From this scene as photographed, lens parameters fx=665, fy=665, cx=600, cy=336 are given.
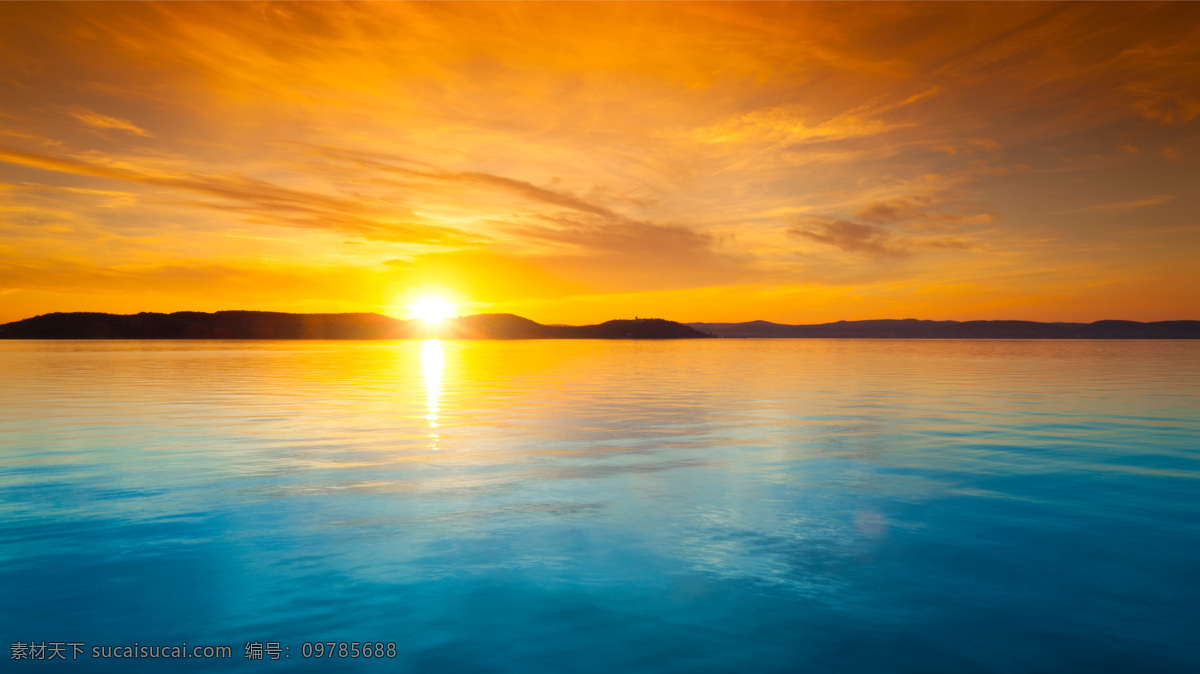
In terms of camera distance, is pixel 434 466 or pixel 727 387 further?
pixel 727 387

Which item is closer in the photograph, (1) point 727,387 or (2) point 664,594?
(2) point 664,594

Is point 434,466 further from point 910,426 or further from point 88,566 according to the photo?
point 910,426

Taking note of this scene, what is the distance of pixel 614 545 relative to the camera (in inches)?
402

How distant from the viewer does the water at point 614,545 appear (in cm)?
720

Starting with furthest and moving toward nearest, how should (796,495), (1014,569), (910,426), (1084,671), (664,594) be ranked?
(910,426), (796,495), (1014,569), (664,594), (1084,671)

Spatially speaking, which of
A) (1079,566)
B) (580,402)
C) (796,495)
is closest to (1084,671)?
(1079,566)

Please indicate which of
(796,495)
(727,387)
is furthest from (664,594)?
(727,387)

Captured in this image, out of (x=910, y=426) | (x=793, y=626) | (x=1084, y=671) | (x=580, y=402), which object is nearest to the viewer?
(x=1084, y=671)

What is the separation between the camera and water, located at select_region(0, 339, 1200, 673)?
720cm

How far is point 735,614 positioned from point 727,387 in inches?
1293

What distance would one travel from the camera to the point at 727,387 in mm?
40062

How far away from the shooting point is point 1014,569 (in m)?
9.23

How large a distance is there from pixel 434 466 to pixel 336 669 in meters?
9.47

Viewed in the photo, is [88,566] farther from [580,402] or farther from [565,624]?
[580,402]
